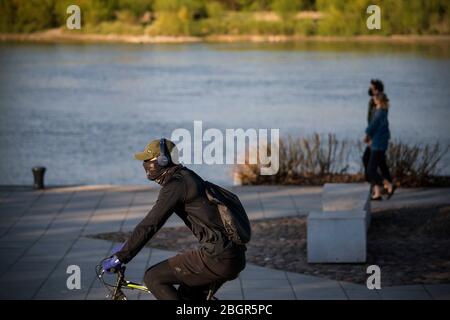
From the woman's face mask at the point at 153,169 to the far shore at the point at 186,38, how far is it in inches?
2094

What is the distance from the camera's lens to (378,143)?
51.3 feet

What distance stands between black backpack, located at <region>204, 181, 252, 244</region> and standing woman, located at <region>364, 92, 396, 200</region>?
27.2 feet

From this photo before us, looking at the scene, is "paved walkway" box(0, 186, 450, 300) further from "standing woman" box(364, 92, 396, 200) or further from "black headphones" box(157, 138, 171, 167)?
"black headphones" box(157, 138, 171, 167)

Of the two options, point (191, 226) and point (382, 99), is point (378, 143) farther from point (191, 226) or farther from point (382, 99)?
point (191, 226)

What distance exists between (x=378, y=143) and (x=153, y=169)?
28.2ft

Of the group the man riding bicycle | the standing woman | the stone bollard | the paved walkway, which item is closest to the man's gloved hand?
the man riding bicycle

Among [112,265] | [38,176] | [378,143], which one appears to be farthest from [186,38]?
[112,265]

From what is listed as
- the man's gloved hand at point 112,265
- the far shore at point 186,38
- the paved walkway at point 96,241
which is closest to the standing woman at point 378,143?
the paved walkway at point 96,241

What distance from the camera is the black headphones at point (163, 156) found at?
292 inches

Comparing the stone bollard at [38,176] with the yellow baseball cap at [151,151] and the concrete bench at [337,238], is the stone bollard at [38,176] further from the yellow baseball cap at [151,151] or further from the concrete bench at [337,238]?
the yellow baseball cap at [151,151]

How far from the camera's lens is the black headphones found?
7414 millimetres

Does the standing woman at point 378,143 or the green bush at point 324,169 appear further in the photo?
the green bush at point 324,169

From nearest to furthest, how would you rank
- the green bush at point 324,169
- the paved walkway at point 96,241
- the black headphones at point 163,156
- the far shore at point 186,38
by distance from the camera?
the black headphones at point 163,156, the paved walkway at point 96,241, the green bush at point 324,169, the far shore at point 186,38

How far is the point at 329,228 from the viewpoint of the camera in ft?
39.2
